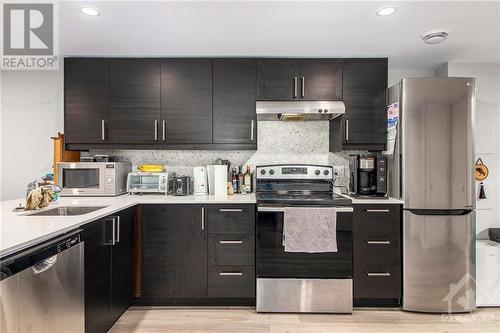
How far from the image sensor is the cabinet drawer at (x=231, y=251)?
8.07 ft

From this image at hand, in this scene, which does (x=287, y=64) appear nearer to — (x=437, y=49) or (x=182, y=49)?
(x=182, y=49)

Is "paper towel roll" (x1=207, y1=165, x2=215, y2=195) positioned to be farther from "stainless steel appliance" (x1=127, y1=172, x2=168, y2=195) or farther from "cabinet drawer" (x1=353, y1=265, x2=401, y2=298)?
"cabinet drawer" (x1=353, y1=265, x2=401, y2=298)

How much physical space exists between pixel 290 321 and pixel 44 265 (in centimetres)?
182

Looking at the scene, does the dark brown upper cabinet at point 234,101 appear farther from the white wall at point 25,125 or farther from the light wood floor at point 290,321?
the white wall at point 25,125

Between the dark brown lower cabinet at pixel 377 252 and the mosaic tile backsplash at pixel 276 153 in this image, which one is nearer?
the dark brown lower cabinet at pixel 377 252

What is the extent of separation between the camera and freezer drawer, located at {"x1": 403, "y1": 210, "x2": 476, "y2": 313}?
2.39 meters

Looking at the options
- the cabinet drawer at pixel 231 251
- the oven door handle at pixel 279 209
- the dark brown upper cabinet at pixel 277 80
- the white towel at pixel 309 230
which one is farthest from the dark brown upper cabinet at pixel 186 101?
the white towel at pixel 309 230

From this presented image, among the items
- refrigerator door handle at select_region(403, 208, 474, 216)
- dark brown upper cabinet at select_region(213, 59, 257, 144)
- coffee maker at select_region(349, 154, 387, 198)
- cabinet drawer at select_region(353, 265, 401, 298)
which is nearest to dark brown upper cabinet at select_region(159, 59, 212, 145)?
dark brown upper cabinet at select_region(213, 59, 257, 144)

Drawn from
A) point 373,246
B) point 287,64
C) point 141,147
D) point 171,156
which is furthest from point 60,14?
point 373,246

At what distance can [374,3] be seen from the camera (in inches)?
74.0

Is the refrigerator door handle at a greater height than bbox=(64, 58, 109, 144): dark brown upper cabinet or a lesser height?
lesser

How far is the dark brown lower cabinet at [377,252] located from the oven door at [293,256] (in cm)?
10

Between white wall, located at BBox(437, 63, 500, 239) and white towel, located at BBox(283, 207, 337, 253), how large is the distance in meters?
1.75

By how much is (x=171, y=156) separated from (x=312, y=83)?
67.1 inches
